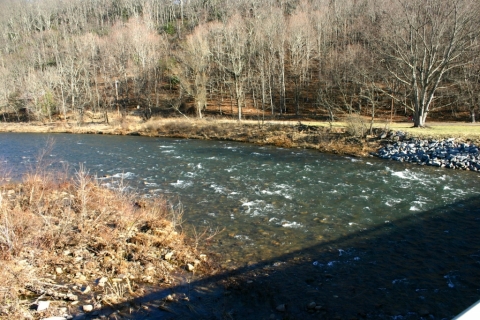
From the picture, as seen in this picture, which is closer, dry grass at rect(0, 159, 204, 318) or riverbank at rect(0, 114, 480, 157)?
dry grass at rect(0, 159, 204, 318)

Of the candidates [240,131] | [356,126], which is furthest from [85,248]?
[240,131]

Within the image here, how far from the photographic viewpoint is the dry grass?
727 centimetres

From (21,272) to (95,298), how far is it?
5.53ft

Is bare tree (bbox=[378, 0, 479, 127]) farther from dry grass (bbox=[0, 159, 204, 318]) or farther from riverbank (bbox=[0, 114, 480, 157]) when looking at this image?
dry grass (bbox=[0, 159, 204, 318])

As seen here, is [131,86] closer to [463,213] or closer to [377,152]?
[377,152]

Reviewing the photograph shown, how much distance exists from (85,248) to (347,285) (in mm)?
6564

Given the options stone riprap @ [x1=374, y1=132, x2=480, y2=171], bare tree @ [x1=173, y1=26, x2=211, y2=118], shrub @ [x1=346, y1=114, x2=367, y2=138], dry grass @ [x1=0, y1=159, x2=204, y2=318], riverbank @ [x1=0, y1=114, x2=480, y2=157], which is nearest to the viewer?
dry grass @ [x1=0, y1=159, x2=204, y2=318]

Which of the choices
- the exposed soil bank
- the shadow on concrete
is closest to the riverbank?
the exposed soil bank

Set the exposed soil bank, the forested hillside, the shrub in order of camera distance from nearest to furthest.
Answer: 1. the exposed soil bank
2. the shrub
3. the forested hillside

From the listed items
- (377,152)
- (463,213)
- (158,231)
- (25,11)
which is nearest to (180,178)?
(158,231)

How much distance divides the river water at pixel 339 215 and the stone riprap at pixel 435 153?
3.81 ft

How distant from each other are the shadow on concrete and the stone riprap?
35.6ft

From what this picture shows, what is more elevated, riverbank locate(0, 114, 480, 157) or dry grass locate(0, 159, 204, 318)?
riverbank locate(0, 114, 480, 157)

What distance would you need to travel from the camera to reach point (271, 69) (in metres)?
50.1
